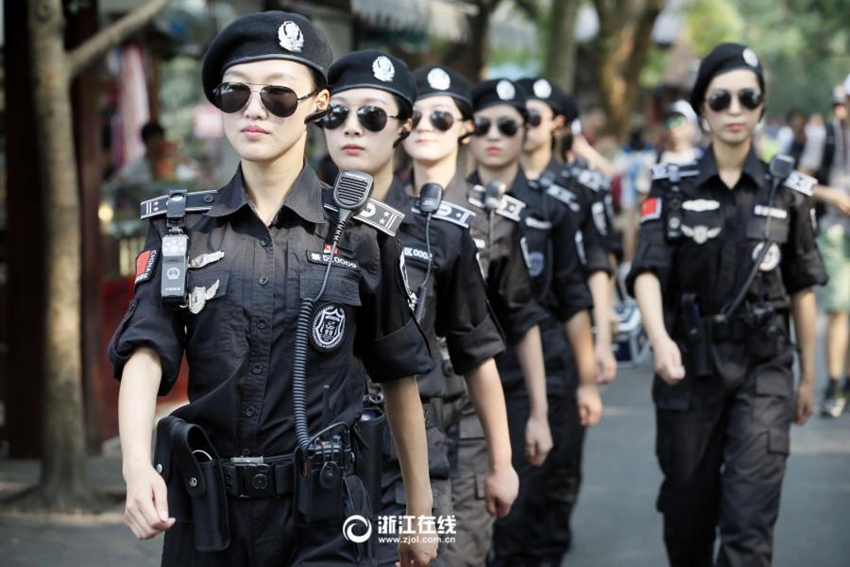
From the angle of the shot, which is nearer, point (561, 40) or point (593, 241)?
point (593, 241)

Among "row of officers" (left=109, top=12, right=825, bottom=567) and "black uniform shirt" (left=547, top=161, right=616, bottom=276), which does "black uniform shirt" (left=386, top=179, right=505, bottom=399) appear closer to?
"row of officers" (left=109, top=12, right=825, bottom=567)

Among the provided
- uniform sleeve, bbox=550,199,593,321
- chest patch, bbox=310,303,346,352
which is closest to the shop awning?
uniform sleeve, bbox=550,199,593,321

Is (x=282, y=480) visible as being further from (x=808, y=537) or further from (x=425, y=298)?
(x=808, y=537)

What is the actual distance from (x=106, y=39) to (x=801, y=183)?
3.62 meters

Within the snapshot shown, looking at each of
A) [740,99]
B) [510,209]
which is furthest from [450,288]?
[740,99]

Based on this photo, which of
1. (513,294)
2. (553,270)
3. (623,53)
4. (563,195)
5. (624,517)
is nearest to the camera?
(513,294)

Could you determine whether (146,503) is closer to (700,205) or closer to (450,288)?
(450,288)

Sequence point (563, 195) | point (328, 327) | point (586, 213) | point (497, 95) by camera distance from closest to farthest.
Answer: point (328, 327)
point (497, 95)
point (563, 195)
point (586, 213)

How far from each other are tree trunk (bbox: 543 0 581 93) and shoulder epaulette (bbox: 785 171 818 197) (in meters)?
11.7

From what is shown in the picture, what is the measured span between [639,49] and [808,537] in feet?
56.2

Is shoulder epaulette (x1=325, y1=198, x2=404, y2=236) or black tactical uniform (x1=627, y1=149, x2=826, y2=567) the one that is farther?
black tactical uniform (x1=627, y1=149, x2=826, y2=567)

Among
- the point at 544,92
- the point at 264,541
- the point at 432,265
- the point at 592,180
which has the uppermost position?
the point at 544,92

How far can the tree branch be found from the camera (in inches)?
299

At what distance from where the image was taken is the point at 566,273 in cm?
717
